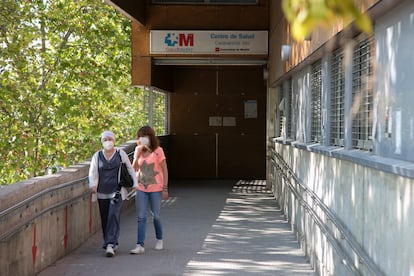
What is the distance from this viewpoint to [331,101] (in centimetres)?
835

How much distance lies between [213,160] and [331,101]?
14.0m

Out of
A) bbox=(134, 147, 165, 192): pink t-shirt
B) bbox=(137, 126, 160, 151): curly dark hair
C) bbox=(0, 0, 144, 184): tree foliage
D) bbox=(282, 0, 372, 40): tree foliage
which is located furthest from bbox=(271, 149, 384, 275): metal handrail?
bbox=(0, 0, 144, 184): tree foliage

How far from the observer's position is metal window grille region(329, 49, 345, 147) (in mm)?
7645

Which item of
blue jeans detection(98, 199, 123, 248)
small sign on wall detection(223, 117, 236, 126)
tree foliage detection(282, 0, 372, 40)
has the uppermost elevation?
tree foliage detection(282, 0, 372, 40)

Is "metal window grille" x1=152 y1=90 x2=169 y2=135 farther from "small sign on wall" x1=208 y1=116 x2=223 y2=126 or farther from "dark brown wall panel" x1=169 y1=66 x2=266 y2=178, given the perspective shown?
"small sign on wall" x1=208 y1=116 x2=223 y2=126

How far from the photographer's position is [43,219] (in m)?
8.01

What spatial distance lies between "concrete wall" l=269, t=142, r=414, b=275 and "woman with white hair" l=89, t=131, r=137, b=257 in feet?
7.17

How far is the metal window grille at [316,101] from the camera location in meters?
9.75

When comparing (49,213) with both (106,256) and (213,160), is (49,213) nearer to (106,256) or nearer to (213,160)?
(106,256)

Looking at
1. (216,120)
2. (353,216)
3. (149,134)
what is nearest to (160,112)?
(216,120)

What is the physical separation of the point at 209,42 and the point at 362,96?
442 inches

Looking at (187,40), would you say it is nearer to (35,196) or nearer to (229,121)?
(229,121)

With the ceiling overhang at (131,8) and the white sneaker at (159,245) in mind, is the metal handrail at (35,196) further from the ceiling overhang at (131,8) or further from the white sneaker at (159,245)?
the ceiling overhang at (131,8)

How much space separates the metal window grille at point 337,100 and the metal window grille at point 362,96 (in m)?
0.86
